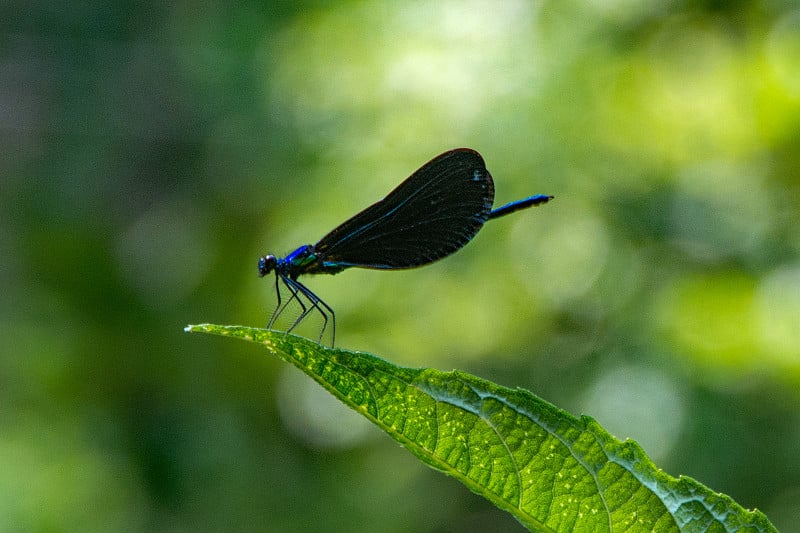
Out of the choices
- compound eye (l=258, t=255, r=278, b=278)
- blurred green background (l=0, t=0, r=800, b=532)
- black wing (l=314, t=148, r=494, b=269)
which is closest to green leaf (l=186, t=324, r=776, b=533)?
black wing (l=314, t=148, r=494, b=269)

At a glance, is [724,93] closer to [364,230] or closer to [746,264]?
[746,264]

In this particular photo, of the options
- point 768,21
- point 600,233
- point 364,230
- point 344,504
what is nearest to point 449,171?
point 364,230

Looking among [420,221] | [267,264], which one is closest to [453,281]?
[267,264]

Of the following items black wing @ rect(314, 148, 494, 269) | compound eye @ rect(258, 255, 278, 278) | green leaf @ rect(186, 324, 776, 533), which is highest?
black wing @ rect(314, 148, 494, 269)

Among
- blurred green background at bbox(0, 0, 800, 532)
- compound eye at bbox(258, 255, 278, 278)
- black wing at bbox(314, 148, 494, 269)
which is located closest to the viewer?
black wing at bbox(314, 148, 494, 269)

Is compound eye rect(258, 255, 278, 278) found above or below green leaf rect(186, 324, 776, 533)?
above

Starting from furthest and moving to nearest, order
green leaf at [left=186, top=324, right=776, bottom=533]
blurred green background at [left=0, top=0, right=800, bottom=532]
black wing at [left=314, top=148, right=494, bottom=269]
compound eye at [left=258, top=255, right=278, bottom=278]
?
blurred green background at [left=0, top=0, right=800, bottom=532] → compound eye at [left=258, top=255, right=278, bottom=278] → black wing at [left=314, top=148, right=494, bottom=269] → green leaf at [left=186, top=324, right=776, bottom=533]

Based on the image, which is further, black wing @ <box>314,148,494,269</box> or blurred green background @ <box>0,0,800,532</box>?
blurred green background @ <box>0,0,800,532</box>

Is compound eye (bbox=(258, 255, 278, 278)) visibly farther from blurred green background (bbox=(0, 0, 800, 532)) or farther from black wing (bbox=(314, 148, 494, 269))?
blurred green background (bbox=(0, 0, 800, 532))
